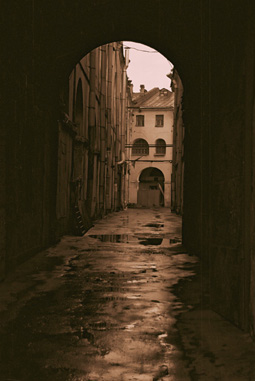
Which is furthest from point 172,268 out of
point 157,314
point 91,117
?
point 91,117

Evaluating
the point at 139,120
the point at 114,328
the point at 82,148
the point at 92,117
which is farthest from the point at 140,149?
the point at 114,328

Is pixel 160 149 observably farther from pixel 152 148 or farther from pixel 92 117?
pixel 92 117

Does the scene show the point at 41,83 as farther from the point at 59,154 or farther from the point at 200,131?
the point at 200,131

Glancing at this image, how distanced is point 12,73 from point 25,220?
216 centimetres

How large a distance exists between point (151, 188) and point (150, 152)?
3777mm

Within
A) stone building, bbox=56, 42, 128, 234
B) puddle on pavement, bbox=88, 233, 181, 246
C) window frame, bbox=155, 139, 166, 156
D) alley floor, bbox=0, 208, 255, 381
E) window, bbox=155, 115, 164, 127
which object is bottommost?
puddle on pavement, bbox=88, 233, 181, 246

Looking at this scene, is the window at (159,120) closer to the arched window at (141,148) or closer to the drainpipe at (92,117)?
the arched window at (141,148)

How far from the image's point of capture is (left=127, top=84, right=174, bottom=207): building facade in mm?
39125

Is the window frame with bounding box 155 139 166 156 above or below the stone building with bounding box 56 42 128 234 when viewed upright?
above

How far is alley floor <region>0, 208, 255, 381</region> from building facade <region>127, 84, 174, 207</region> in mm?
33594

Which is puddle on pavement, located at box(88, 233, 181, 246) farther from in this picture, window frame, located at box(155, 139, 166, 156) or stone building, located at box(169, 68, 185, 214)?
window frame, located at box(155, 139, 166, 156)

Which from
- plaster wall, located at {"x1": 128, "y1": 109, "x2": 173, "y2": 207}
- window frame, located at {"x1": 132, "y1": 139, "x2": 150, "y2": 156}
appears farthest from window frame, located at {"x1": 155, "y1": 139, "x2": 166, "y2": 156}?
window frame, located at {"x1": 132, "y1": 139, "x2": 150, "y2": 156}

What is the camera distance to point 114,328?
3061 mm

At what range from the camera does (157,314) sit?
3.42 m
